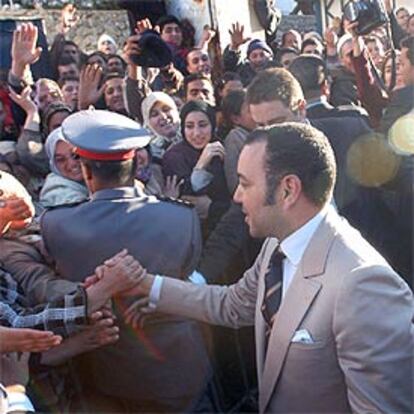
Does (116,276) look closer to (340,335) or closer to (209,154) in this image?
(340,335)

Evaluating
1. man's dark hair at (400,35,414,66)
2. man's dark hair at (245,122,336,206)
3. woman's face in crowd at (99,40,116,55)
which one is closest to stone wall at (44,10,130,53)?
woman's face in crowd at (99,40,116,55)

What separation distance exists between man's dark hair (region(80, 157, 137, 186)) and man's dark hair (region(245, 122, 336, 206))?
0.57 m

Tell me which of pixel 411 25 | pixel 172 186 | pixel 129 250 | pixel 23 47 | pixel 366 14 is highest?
pixel 23 47

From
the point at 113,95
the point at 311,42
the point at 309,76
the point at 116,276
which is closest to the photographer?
the point at 116,276

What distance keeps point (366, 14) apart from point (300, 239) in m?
4.28

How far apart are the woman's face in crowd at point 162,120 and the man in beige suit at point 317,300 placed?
89.7 inches

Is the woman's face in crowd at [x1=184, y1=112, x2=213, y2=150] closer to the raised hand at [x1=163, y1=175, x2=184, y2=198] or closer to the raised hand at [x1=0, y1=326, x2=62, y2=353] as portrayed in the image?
the raised hand at [x1=163, y1=175, x2=184, y2=198]

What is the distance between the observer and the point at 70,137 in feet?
7.59

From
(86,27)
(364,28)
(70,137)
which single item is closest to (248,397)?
(70,137)

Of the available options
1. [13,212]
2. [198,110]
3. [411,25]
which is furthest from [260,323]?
[411,25]

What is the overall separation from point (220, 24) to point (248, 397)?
5529mm

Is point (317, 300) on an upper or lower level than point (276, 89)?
lower

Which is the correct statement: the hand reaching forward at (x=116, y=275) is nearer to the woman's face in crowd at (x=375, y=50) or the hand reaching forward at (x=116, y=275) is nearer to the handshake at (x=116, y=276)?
the handshake at (x=116, y=276)

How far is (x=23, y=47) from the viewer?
405 centimetres
